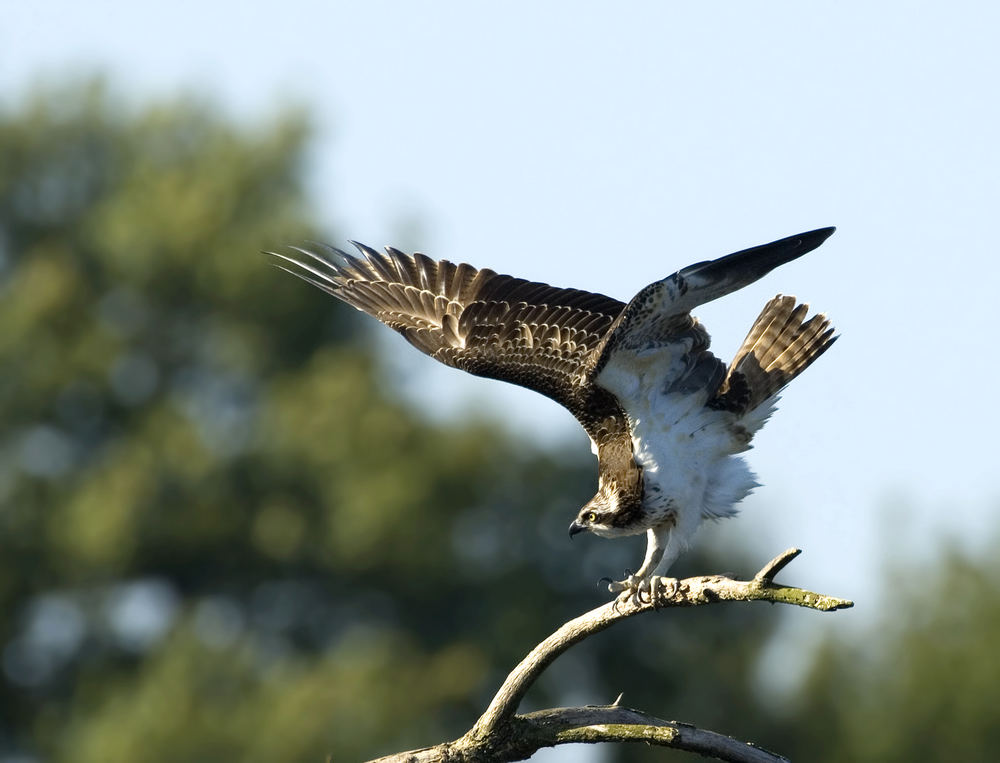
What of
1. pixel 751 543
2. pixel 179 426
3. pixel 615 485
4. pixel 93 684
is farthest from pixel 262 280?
pixel 615 485

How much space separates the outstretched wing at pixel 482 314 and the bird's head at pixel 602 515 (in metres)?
0.54

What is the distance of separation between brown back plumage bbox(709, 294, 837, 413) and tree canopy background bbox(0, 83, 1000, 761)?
20341 millimetres

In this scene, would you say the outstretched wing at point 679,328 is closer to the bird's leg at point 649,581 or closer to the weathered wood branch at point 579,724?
the bird's leg at point 649,581

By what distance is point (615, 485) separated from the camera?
10.1m

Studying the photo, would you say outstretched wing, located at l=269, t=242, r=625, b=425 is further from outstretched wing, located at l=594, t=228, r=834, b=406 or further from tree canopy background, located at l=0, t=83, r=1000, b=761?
tree canopy background, located at l=0, t=83, r=1000, b=761

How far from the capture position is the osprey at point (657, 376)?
930 centimetres

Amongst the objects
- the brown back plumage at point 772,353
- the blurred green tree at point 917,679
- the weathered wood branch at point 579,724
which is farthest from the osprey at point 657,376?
the blurred green tree at point 917,679

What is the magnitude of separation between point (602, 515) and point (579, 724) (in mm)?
2424

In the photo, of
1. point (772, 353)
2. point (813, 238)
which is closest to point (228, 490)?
point (772, 353)

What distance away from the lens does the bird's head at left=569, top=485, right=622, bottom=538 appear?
1012 cm

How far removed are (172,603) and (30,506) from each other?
11.1 ft

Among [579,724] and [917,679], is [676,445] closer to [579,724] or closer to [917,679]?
[579,724]

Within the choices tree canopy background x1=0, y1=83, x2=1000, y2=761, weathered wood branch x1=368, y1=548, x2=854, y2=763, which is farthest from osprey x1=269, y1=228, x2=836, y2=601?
tree canopy background x1=0, y1=83, x2=1000, y2=761

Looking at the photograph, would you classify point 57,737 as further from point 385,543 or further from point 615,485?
point 615,485
